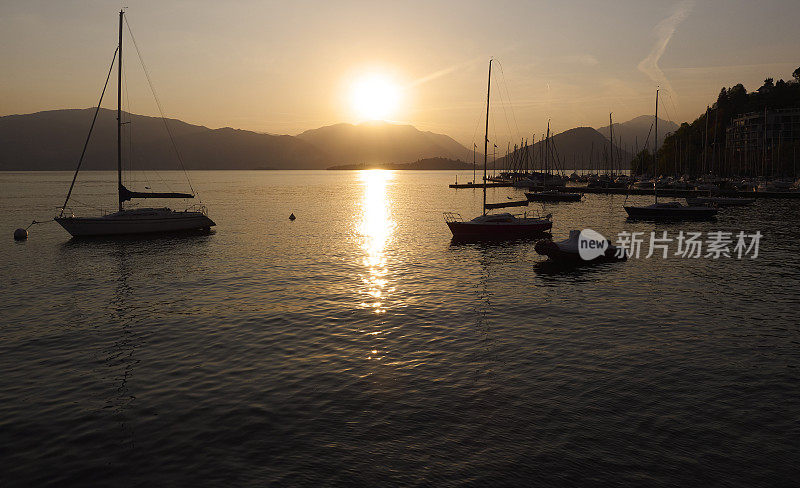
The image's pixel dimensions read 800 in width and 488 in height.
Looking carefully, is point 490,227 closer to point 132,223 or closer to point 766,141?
point 132,223

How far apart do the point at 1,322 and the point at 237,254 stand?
2364 centimetres

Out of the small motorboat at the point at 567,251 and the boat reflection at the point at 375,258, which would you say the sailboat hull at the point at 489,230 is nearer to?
the boat reflection at the point at 375,258

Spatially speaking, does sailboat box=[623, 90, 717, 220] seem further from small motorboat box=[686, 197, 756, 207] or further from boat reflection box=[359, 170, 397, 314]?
boat reflection box=[359, 170, 397, 314]

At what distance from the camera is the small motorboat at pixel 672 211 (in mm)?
74125

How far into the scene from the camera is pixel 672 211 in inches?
2928

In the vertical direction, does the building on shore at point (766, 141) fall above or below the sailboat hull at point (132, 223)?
above

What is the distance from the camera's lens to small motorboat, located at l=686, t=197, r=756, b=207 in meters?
88.8

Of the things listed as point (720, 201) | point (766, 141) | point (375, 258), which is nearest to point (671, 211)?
point (720, 201)

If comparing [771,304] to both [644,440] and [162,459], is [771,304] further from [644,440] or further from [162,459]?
[162,459]

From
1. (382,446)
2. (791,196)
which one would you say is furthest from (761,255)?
(791,196)

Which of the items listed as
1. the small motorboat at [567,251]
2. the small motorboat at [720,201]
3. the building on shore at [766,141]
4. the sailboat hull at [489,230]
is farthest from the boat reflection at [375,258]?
the building on shore at [766,141]

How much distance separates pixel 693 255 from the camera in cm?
4734

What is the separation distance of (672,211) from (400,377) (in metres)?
69.5

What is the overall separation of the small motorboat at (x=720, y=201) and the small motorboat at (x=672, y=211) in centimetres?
1425
